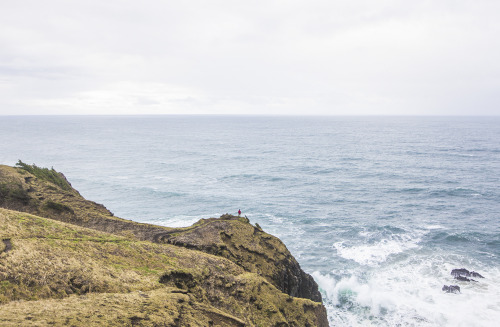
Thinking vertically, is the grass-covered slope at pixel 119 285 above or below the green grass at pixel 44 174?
below

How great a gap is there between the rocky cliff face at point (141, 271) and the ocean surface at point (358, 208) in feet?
37.7

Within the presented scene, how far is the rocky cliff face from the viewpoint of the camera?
1218 cm

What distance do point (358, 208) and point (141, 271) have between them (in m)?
47.7

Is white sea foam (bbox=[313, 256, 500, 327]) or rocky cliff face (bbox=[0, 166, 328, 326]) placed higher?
→ rocky cliff face (bbox=[0, 166, 328, 326])

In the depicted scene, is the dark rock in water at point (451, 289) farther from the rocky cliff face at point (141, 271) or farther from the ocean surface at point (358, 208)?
the rocky cliff face at point (141, 271)

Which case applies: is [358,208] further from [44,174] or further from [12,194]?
[12,194]

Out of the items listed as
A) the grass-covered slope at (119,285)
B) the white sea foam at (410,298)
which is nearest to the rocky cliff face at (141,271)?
the grass-covered slope at (119,285)

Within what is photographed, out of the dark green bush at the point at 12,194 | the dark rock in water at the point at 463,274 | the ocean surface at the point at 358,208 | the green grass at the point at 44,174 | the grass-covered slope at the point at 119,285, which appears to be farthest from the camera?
the green grass at the point at 44,174

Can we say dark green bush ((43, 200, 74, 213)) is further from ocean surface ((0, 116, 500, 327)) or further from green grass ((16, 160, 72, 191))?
ocean surface ((0, 116, 500, 327))

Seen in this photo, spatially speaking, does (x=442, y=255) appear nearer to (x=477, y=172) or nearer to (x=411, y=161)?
(x=477, y=172)

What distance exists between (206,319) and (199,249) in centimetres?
812

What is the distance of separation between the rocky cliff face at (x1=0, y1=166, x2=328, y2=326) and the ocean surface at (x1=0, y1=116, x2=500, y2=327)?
11.5m

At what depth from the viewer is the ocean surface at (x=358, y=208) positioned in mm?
32031

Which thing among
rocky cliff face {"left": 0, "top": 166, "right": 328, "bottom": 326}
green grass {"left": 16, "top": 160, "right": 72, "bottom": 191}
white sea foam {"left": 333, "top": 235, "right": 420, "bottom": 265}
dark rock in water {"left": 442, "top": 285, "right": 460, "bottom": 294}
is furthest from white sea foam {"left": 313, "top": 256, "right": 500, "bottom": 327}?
green grass {"left": 16, "top": 160, "right": 72, "bottom": 191}
